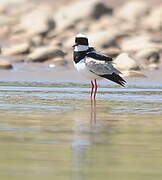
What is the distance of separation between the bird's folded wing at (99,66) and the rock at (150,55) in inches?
336

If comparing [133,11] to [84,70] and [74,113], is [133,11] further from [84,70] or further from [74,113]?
[74,113]

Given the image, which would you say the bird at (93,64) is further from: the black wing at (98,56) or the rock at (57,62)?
the rock at (57,62)

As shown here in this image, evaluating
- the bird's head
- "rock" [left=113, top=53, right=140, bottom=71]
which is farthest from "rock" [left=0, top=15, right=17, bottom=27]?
the bird's head

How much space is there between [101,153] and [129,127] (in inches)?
79.4

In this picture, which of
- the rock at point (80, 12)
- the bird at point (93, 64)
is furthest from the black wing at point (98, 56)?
the rock at point (80, 12)

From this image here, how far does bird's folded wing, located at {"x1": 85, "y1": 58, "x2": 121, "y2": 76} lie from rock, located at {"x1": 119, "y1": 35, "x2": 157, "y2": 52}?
10978 mm

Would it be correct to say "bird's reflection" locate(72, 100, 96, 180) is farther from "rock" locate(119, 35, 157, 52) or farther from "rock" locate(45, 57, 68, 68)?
"rock" locate(119, 35, 157, 52)

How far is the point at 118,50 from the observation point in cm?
2472

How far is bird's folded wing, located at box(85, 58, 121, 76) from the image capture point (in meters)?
14.1

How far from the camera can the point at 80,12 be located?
109ft

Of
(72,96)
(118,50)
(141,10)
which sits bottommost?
(72,96)

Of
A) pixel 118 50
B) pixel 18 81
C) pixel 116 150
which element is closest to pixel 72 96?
pixel 18 81

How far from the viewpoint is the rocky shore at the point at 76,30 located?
75.8 ft

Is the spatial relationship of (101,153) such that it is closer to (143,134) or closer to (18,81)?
(143,134)
